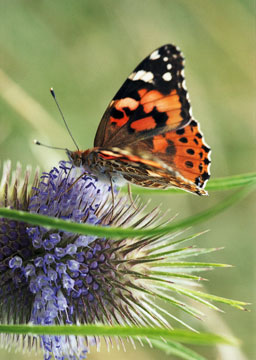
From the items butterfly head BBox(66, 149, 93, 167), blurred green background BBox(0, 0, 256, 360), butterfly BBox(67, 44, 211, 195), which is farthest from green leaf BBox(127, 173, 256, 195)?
blurred green background BBox(0, 0, 256, 360)

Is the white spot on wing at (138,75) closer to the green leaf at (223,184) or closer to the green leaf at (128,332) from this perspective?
the green leaf at (223,184)

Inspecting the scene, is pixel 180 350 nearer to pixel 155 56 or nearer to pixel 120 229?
pixel 120 229

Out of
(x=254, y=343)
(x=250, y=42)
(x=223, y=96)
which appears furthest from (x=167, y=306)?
(x=250, y=42)

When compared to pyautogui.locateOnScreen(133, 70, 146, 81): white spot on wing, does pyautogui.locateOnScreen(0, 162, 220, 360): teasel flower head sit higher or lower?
lower

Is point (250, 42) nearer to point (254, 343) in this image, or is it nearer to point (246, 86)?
point (246, 86)

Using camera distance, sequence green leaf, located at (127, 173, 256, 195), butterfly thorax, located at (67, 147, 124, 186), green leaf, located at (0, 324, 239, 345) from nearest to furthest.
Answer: green leaf, located at (0, 324, 239, 345) → green leaf, located at (127, 173, 256, 195) → butterfly thorax, located at (67, 147, 124, 186)

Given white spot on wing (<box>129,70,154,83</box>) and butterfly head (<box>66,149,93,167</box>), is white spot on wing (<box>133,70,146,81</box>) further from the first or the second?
butterfly head (<box>66,149,93,167</box>)

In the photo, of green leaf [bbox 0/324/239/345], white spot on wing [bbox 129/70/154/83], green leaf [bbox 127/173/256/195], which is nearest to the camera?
green leaf [bbox 0/324/239/345]
